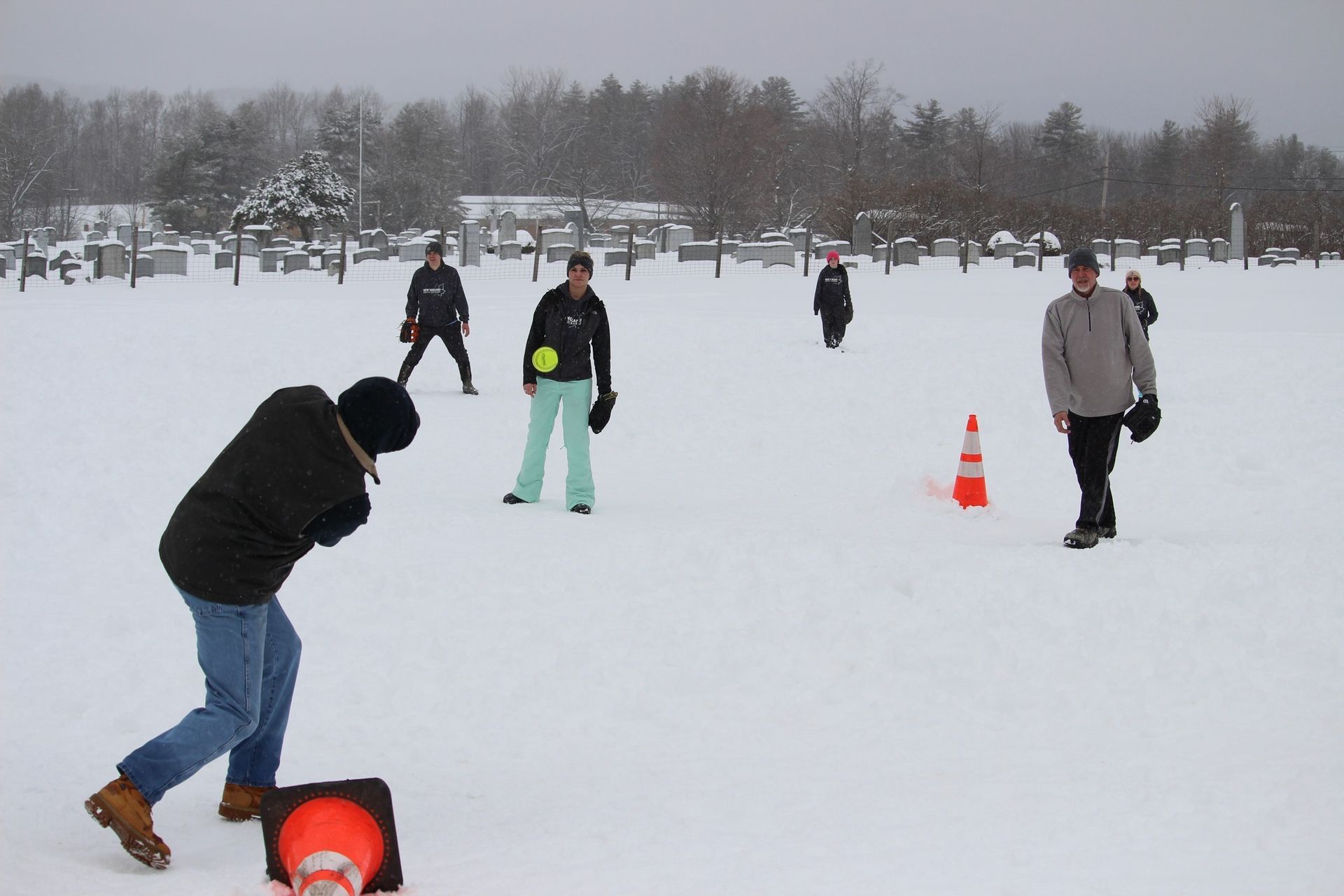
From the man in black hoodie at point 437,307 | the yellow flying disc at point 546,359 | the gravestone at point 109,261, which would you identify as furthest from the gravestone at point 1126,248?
the yellow flying disc at point 546,359

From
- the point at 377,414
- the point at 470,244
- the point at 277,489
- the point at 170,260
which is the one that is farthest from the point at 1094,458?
the point at 170,260

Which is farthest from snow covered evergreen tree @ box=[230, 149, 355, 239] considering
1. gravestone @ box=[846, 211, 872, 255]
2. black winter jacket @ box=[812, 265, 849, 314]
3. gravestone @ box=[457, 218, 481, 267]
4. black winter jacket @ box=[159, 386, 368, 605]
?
black winter jacket @ box=[159, 386, 368, 605]

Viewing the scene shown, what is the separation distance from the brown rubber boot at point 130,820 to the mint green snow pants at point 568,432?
15.4ft

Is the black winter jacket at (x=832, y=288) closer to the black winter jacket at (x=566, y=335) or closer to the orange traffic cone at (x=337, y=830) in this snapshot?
the black winter jacket at (x=566, y=335)

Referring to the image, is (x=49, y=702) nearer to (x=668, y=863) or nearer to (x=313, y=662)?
(x=313, y=662)

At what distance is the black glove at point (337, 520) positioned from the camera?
3172 millimetres

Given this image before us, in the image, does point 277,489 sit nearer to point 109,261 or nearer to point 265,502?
point 265,502

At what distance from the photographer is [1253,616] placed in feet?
18.0

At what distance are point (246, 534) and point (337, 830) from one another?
0.84 metres

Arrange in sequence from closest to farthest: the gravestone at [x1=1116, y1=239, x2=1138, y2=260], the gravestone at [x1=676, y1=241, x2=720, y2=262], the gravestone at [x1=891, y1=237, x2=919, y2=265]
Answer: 1. the gravestone at [x1=676, y1=241, x2=720, y2=262]
2. the gravestone at [x1=891, y1=237, x2=919, y2=265]
3. the gravestone at [x1=1116, y1=239, x2=1138, y2=260]

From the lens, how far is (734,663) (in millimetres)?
5082

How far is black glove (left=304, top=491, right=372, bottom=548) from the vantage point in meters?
3.17

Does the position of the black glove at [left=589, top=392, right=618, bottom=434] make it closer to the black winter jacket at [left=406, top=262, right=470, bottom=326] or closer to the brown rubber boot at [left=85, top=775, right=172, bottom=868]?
the brown rubber boot at [left=85, top=775, right=172, bottom=868]

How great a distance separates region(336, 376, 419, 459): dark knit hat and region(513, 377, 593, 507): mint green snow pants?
14.5 feet
